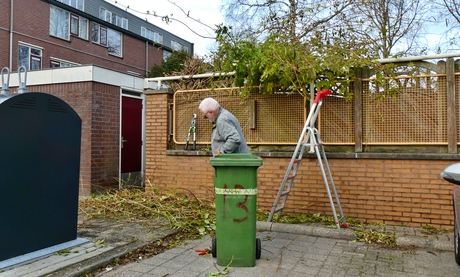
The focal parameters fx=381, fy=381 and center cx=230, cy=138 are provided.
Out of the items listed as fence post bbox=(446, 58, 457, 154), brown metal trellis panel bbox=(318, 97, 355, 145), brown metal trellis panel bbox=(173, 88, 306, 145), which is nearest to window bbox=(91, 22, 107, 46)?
brown metal trellis panel bbox=(173, 88, 306, 145)

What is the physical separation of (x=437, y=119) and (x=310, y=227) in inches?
96.7

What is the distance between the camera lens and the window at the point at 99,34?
24984 mm

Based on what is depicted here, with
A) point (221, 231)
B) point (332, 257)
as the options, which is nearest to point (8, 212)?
point (221, 231)

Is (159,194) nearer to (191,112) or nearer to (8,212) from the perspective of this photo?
(191,112)

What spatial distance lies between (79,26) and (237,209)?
76.6 ft

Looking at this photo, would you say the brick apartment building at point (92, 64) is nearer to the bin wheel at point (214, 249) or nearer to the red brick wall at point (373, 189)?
the red brick wall at point (373, 189)

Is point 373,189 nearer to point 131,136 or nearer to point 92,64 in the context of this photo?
point 131,136

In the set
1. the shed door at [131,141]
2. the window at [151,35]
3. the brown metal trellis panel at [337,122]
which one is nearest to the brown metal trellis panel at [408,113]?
the brown metal trellis panel at [337,122]

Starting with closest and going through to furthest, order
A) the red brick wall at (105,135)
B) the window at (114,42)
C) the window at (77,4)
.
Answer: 1. the red brick wall at (105,135)
2. the window at (77,4)
3. the window at (114,42)

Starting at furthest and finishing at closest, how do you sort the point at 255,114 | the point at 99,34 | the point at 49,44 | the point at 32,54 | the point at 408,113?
the point at 99,34
the point at 49,44
the point at 32,54
the point at 255,114
the point at 408,113

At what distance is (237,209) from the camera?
13.1 ft

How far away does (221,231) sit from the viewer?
13.3ft

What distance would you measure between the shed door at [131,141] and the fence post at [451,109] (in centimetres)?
658

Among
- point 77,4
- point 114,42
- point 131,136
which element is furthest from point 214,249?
point 77,4
